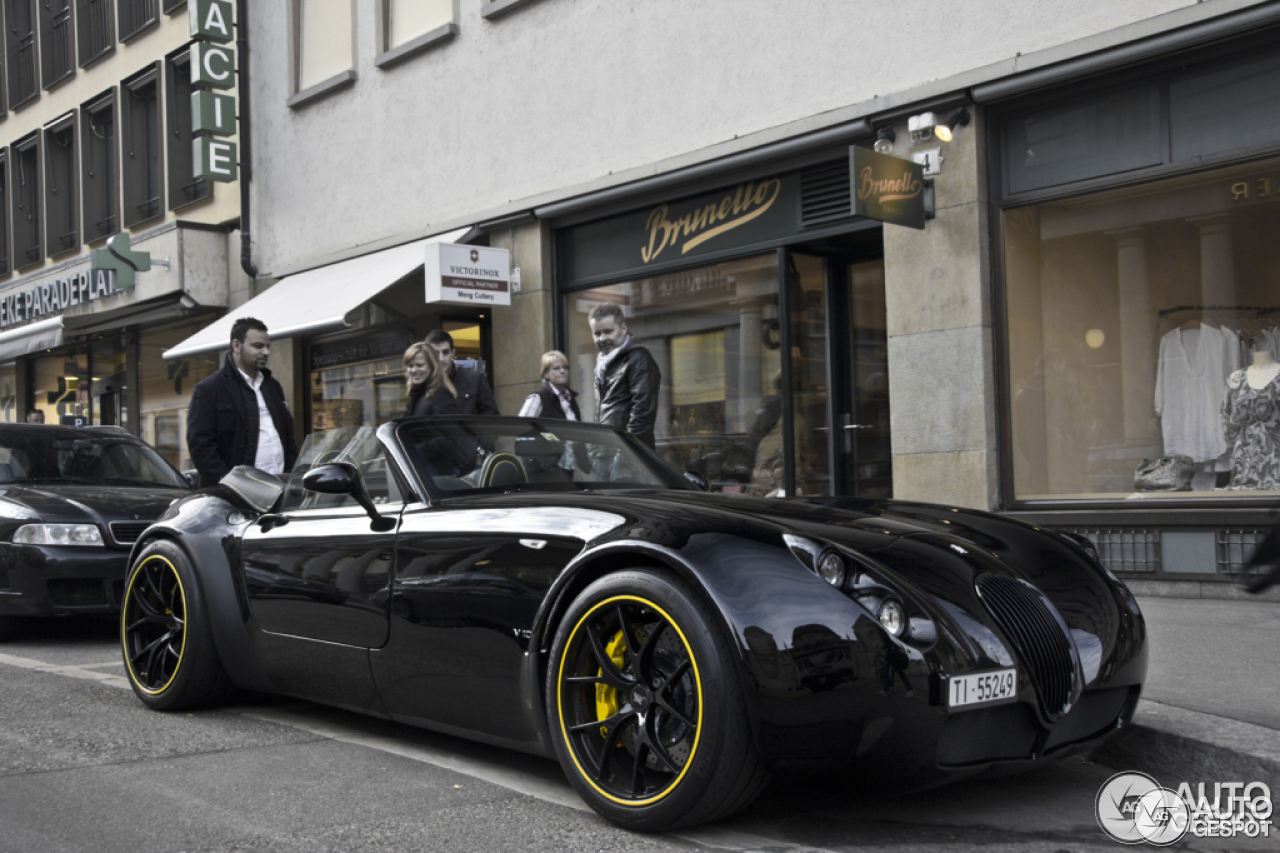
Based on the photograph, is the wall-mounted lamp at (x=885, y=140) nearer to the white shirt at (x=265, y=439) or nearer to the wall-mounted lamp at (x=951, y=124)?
the wall-mounted lamp at (x=951, y=124)

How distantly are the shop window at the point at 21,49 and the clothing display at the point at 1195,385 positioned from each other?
2107 cm

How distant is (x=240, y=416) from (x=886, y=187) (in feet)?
14.6

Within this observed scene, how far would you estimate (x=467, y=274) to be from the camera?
12.1 metres

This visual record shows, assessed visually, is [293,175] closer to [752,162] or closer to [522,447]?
[752,162]

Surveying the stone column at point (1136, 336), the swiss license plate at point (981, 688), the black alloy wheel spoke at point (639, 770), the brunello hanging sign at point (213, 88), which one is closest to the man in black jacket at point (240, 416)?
the black alloy wheel spoke at point (639, 770)

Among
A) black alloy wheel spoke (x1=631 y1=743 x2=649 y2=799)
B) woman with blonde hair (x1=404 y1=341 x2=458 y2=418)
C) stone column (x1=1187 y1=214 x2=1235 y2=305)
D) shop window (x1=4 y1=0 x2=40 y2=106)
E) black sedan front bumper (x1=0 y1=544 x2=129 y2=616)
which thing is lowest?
black alloy wheel spoke (x1=631 y1=743 x2=649 y2=799)

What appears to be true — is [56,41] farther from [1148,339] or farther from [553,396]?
[1148,339]

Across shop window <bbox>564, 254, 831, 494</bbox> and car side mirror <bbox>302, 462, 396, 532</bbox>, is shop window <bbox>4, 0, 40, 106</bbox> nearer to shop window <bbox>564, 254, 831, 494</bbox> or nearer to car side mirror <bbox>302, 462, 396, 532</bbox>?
shop window <bbox>564, 254, 831, 494</bbox>

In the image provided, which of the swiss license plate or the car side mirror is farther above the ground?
the car side mirror

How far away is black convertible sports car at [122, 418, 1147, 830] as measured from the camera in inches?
118

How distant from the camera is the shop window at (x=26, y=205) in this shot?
2311 cm

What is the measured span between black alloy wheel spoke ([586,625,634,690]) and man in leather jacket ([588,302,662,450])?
149 inches

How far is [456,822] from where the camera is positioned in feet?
11.1

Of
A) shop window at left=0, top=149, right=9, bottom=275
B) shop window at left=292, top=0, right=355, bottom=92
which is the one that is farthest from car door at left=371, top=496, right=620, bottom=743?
shop window at left=0, top=149, right=9, bottom=275
